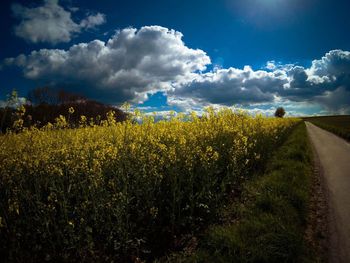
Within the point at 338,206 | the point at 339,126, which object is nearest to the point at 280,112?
the point at 339,126

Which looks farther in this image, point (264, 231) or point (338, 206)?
point (338, 206)

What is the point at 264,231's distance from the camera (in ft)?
15.7

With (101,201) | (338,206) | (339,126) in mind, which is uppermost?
(339,126)

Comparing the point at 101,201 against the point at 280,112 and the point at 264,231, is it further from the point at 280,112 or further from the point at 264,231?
the point at 280,112

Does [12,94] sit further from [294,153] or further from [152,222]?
[294,153]

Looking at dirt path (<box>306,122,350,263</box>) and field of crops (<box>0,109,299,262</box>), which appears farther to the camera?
dirt path (<box>306,122,350,263</box>)

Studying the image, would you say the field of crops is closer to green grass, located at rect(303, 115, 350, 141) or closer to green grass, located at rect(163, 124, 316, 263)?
green grass, located at rect(163, 124, 316, 263)

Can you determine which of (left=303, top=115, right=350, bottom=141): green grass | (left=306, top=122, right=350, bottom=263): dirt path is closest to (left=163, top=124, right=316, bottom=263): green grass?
(left=306, top=122, right=350, bottom=263): dirt path

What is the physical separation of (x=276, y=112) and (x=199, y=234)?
357 ft

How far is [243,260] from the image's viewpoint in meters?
4.01

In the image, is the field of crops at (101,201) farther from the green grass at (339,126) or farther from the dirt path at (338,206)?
the green grass at (339,126)

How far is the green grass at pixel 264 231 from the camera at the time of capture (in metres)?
4.13

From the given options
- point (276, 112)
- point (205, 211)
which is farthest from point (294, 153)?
point (276, 112)

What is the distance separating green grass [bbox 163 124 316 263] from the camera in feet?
13.5
